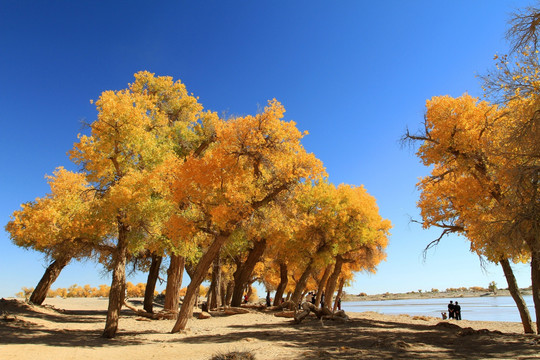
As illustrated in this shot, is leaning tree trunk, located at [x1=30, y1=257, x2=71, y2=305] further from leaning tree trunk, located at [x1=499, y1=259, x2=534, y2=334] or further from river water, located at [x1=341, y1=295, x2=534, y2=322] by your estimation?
river water, located at [x1=341, y1=295, x2=534, y2=322]

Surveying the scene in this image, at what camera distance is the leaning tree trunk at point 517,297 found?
14.2m

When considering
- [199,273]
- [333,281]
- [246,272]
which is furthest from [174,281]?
[333,281]

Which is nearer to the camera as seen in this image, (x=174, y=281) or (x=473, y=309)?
(x=174, y=281)

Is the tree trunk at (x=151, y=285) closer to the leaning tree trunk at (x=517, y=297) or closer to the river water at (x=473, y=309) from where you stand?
the leaning tree trunk at (x=517, y=297)

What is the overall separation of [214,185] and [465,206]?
1052 cm

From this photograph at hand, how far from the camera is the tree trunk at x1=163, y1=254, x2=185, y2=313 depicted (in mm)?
18734

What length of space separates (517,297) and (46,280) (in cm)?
2756

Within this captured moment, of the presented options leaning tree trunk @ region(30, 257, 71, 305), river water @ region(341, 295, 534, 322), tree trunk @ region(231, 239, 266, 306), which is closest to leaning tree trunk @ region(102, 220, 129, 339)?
tree trunk @ region(231, 239, 266, 306)

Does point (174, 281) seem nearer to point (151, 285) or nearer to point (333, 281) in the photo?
point (151, 285)

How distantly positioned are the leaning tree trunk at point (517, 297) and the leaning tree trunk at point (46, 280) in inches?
989

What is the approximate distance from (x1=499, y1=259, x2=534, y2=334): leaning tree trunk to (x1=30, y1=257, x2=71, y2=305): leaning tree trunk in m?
25.1

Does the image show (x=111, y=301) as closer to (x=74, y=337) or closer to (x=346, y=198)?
(x=74, y=337)

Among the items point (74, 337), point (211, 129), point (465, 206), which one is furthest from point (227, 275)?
point (465, 206)

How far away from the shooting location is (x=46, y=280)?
23.3 metres
